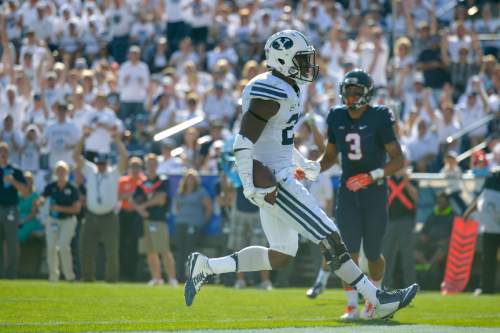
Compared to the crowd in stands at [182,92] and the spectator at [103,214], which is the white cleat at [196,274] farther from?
the spectator at [103,214]

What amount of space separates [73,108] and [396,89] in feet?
17.5

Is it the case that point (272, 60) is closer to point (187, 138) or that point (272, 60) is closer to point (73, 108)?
Result: point (187, 138)

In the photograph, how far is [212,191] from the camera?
17.4 metres

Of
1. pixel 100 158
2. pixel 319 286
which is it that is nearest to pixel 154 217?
pixel 100 158

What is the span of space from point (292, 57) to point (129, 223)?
358 inches

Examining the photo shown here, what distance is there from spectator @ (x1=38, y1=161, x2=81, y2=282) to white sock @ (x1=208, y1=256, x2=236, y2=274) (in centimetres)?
776

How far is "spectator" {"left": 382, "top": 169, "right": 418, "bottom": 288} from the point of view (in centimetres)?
1532

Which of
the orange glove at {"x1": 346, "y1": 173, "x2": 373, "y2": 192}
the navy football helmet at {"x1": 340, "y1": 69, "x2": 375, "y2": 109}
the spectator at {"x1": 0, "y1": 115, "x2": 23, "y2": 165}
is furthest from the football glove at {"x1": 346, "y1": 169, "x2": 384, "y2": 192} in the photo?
the spectator at {"x1": 0, "y1": 115, "x2": 23, "y2": 165}

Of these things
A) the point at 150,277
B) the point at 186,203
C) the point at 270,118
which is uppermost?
the point at 270,118

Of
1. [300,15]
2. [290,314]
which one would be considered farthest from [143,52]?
[290,314]

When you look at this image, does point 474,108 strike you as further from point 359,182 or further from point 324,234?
point 324,234

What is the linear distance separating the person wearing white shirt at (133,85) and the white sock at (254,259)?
11.6 m

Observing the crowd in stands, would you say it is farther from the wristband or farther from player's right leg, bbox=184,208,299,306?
player's right leg, bbox=184,208,299,306

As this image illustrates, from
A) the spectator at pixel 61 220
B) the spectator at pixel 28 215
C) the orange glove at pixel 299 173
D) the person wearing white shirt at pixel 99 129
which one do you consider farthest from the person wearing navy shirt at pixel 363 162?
the person wearing white shirt at pixel 99 129
